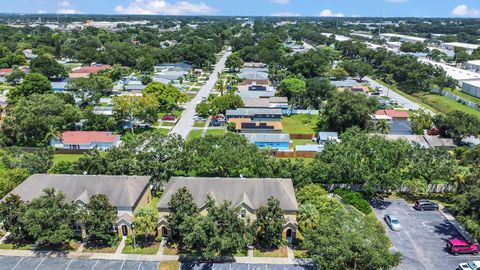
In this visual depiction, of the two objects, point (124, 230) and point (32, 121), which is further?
point (32, 121)

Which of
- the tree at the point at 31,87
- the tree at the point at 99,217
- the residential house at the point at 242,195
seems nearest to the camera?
the tree at the point at 99,217

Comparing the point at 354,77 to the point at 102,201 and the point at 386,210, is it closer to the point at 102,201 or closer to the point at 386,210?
the point at 386,210

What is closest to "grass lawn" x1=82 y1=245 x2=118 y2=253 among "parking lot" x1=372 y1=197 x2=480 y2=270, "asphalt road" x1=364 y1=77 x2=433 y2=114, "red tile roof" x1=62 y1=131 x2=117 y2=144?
"parking lot" x1=372 y1=197 x2=480 y2=270

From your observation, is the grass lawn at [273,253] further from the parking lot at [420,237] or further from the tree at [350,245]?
the parking lot at [420,237]

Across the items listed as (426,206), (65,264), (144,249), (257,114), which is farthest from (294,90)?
(65,264)

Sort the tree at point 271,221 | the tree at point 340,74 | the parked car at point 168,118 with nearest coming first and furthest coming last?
the tree at point 271,221 → the parked car at point 168,118 → the tree at point 340,74

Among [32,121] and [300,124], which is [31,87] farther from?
[300,124]

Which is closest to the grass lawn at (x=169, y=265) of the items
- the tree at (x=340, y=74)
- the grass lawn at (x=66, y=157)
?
the grass lawn at (x=66, y=157)
